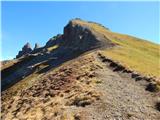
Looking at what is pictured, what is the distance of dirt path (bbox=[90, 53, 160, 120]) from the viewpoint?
37.6 m

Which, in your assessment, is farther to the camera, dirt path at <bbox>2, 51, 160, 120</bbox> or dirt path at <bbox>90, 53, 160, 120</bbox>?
dirt path at <bbox>2, 51, 160, 120</bbox>

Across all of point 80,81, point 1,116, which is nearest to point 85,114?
point 80,81

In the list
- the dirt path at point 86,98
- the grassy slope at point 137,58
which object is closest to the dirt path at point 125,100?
the dirt path at point 86,98

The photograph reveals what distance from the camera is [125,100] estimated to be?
42.2 metres

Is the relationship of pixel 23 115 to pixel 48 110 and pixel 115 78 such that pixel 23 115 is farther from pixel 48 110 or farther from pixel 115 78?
pixel 115 78

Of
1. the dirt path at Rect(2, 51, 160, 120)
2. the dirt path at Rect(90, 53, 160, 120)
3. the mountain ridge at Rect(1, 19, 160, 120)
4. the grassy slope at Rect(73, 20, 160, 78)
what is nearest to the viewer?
the dirt path at Rect(90, 53, 160, 120)

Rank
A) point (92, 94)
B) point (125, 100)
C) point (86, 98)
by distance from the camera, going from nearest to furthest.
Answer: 1. point (125, 100)
2. point (86, 98)
3. point (92, 94)

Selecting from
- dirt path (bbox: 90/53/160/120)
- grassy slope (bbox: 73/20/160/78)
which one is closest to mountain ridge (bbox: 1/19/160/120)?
dirt path (bbox: 90/53/160/120)

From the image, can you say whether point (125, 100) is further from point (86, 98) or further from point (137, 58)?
point (137, 58)

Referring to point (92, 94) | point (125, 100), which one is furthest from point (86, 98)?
point (125, 100)

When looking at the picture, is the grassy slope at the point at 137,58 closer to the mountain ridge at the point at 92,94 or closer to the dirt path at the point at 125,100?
the mountain ridge at the point at 92,94

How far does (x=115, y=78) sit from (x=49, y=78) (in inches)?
821

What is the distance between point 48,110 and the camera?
151 feet

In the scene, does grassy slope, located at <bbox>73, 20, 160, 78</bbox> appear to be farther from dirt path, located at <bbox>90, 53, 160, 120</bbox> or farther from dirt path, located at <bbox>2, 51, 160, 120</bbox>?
dirt path, located at <bbox>90, 53, 160, 120</bbox>
